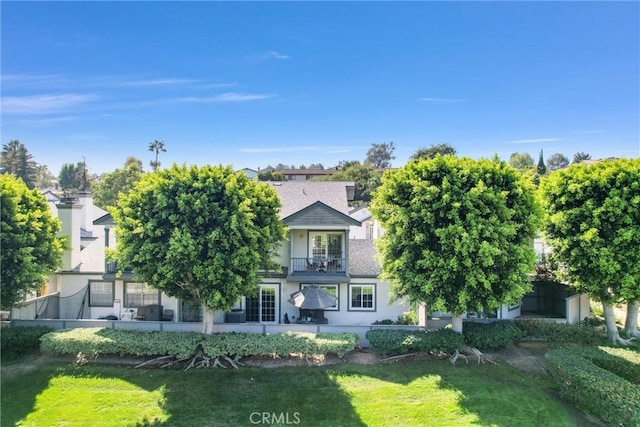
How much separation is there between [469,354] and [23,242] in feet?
59.8

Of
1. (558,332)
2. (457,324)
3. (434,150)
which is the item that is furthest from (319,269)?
(434,150)

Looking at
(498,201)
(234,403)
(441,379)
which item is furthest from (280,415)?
(498,201)

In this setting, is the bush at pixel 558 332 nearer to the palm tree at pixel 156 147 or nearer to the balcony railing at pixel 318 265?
the balcony railing at pixel 318 265

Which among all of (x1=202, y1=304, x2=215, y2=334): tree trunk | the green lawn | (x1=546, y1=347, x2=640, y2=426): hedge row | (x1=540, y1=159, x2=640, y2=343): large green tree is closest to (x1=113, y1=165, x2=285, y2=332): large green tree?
(x1=202, y1=304, x2=215, y2=334): tree trunk

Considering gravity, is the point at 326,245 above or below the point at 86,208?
below

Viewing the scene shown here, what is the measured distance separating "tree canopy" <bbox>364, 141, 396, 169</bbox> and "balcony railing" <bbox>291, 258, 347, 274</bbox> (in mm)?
93086

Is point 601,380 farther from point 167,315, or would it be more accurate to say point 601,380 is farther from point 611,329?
point 167,315

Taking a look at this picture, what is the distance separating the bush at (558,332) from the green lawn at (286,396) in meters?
2.94

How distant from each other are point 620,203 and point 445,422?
38.0ft

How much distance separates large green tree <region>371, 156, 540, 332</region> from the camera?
13758mm

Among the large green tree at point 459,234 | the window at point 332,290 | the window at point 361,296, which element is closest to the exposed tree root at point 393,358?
the large green tree at point 459,234

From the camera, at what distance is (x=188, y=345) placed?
14148mm

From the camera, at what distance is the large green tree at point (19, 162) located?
3081 inches

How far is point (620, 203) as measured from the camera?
1542 centimetres
